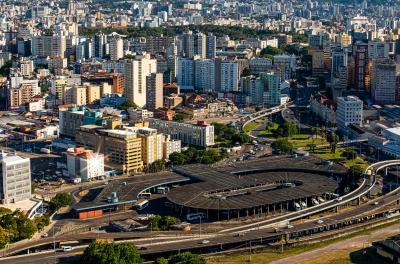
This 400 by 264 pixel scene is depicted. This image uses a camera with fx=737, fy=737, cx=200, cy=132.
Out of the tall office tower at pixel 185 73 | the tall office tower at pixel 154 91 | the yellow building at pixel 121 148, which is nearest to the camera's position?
the yellow building at pixel 121 148

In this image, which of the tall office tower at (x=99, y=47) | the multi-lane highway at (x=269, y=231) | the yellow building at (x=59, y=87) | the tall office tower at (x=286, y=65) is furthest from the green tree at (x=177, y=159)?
the tall office tower at (x=99, y=47)

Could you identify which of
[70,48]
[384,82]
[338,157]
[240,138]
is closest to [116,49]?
[70,48]

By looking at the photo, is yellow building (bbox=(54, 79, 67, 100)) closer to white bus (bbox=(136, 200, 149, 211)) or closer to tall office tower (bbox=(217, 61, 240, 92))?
tall office tower (bbox=(217, 61, 240, 92))

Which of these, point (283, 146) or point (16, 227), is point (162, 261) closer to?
point (16, 227)

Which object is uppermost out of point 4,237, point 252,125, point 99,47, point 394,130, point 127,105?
point 99,47

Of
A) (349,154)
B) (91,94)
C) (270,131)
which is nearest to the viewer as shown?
(349,154)

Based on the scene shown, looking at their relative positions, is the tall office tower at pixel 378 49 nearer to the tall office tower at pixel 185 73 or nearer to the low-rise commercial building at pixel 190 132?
the tall office tower at pixel 185 73
